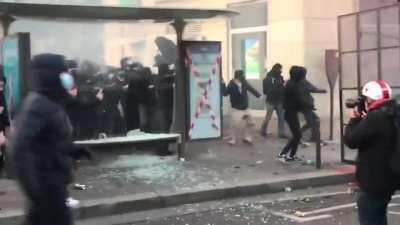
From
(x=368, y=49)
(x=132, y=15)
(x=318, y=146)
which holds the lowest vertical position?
(x=318, y=146)

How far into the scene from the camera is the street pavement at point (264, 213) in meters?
7.35

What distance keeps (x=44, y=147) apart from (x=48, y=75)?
0.45 meters

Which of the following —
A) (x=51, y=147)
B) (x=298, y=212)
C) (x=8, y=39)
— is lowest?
(x=298, y=212)

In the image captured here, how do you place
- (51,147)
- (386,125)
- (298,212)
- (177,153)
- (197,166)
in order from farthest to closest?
(177,153) < (197,166) < (298,212) < (386,125) < (51,147)

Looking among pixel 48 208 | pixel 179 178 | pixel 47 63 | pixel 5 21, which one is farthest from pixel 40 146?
pixel 5 21

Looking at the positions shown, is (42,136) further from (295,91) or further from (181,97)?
(295,91)

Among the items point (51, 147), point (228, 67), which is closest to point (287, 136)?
point (228, 67)

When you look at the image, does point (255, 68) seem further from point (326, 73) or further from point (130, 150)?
point (130, 150)

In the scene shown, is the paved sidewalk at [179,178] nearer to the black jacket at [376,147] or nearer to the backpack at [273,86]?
the backpack at [273,86]

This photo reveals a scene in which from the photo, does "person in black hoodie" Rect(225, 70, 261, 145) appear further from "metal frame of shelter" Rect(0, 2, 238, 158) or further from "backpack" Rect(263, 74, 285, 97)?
"metal frame of shelter" Rect(0, 2, 238, 158)

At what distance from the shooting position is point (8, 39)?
9.26 metres

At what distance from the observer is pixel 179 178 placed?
9.30 metres

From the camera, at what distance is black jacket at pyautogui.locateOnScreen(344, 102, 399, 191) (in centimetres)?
484

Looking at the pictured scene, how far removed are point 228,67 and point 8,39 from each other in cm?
739
